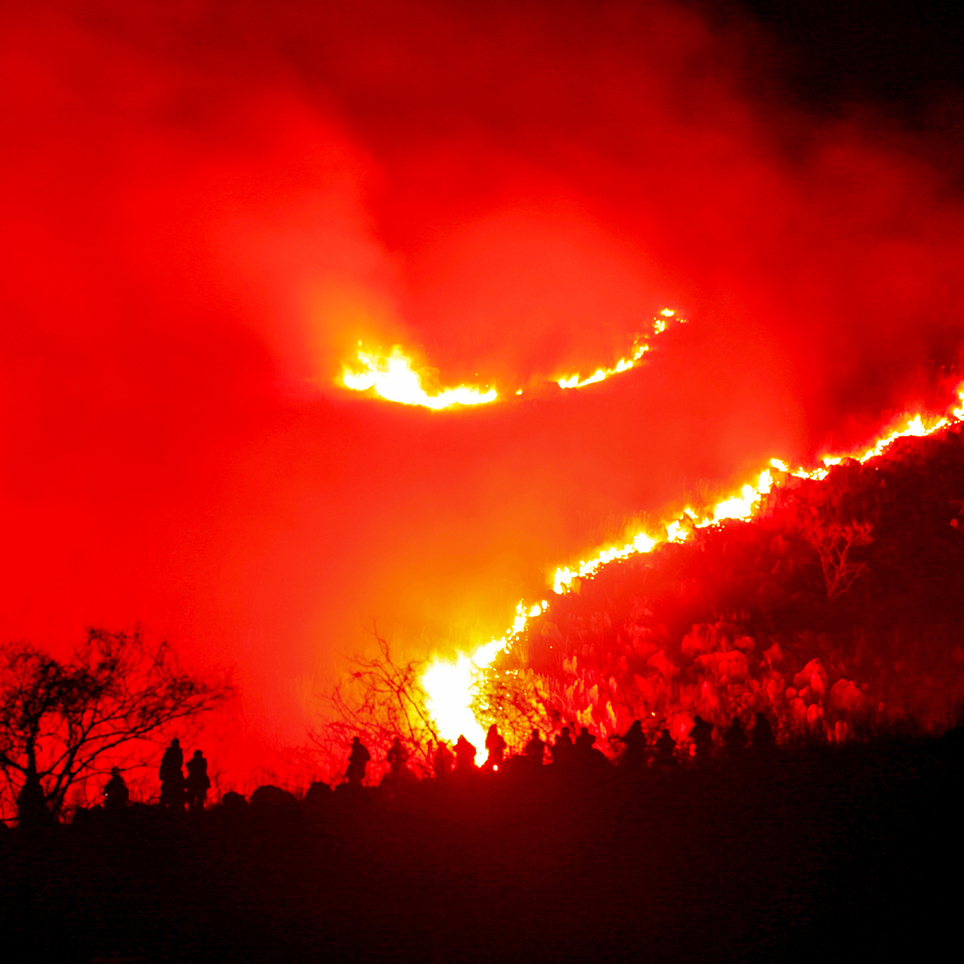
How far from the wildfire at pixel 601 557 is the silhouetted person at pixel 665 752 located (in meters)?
7.49

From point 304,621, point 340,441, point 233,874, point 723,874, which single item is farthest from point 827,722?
point 340,441

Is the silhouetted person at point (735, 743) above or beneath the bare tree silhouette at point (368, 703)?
beneath

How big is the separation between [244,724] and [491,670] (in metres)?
5.42

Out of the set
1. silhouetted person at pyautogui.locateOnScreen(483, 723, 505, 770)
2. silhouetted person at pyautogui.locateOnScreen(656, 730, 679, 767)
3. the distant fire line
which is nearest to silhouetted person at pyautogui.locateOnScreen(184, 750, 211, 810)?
silhouetted person at pyautogui.locateOnScreen(483, 723, 505, 770)

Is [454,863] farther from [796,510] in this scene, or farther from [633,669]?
[796,510]

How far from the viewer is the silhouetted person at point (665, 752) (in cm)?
697

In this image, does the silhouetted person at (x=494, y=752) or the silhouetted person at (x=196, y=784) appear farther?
the silhouetted person at (x=494, y=752)

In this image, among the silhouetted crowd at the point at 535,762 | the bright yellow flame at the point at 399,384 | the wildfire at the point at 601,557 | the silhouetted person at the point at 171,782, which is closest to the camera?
the silhouetted crowd at the point at 535,762

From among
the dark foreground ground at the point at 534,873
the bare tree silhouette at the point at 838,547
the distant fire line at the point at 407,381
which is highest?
the distant fire line at the point at 407,381

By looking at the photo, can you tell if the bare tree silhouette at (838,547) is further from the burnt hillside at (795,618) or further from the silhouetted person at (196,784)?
the silhouetted person at (196,784)

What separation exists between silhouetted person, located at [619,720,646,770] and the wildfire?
24.2 ft

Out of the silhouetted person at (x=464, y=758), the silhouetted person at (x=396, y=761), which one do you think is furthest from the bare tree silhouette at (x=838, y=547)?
the silhouetted person at (x=396, y=761)

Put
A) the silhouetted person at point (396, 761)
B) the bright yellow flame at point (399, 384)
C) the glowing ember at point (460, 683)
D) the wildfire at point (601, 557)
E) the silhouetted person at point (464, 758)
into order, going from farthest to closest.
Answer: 1. the bright yellow flame at point (399, 384)
2. the wildfire at point (601, 557)
3. the glowing ember at point (460, 683)
4. the silhouetted person at point (396, 761)
5. the silhouetted person at point (464, 758)

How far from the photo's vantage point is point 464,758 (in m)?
7.47
